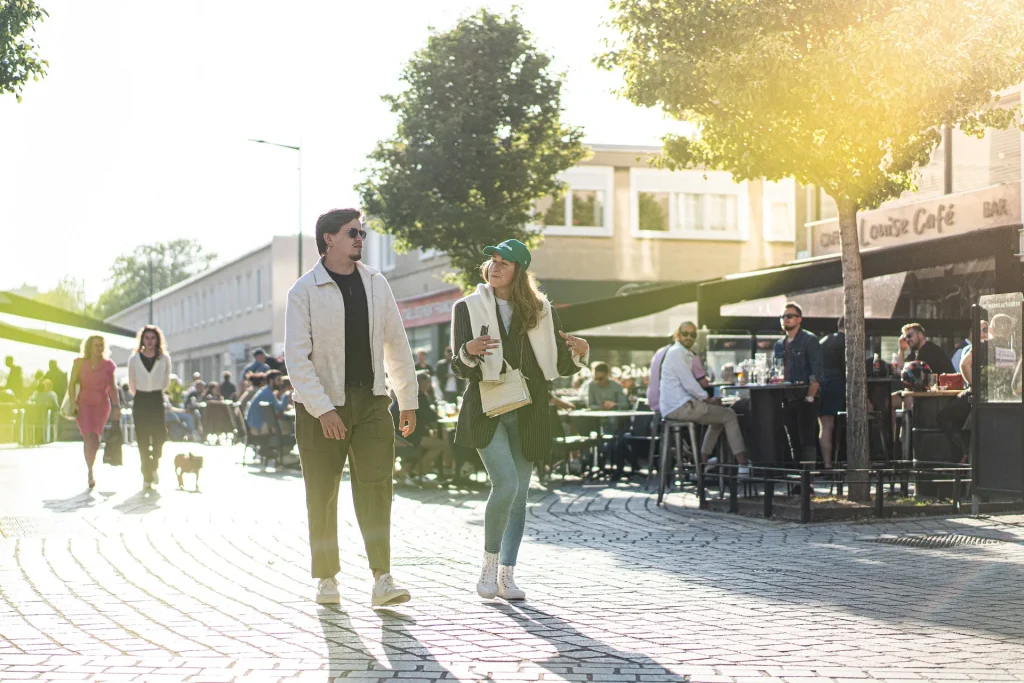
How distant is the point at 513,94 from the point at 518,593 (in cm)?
2624

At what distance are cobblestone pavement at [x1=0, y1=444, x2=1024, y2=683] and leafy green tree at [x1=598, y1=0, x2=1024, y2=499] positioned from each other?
313cm

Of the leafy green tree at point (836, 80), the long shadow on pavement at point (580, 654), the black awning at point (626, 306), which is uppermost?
the leafy green tree at point (836, 80)

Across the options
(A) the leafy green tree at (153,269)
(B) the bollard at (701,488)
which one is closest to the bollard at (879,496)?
(B) the bollard at (701,488)

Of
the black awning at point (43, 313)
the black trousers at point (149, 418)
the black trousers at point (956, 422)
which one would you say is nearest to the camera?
the black trousers at point (956, 422)

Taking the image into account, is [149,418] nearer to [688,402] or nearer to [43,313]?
[688,402]

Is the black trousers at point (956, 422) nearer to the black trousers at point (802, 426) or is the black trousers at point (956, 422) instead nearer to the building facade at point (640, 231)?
the black trousers at point (802, 426)

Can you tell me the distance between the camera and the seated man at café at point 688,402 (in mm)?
13266

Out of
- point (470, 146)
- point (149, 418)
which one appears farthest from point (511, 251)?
point (470, 146)

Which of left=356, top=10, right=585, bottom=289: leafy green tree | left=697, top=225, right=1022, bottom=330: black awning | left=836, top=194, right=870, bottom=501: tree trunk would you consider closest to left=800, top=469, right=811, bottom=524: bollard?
left=836, top=194, right=870, bottom=501: tree trunk

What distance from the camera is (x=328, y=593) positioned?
7.05 meters

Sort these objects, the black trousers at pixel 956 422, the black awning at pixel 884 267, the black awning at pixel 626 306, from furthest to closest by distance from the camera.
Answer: the black awning at pixel 626 306
the black awning at pixel 884 267
the black trousers at pixel 956 422

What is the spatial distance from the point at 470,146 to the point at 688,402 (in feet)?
63.8

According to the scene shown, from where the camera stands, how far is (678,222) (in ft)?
144

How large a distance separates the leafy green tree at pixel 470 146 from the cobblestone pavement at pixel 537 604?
19537mm
